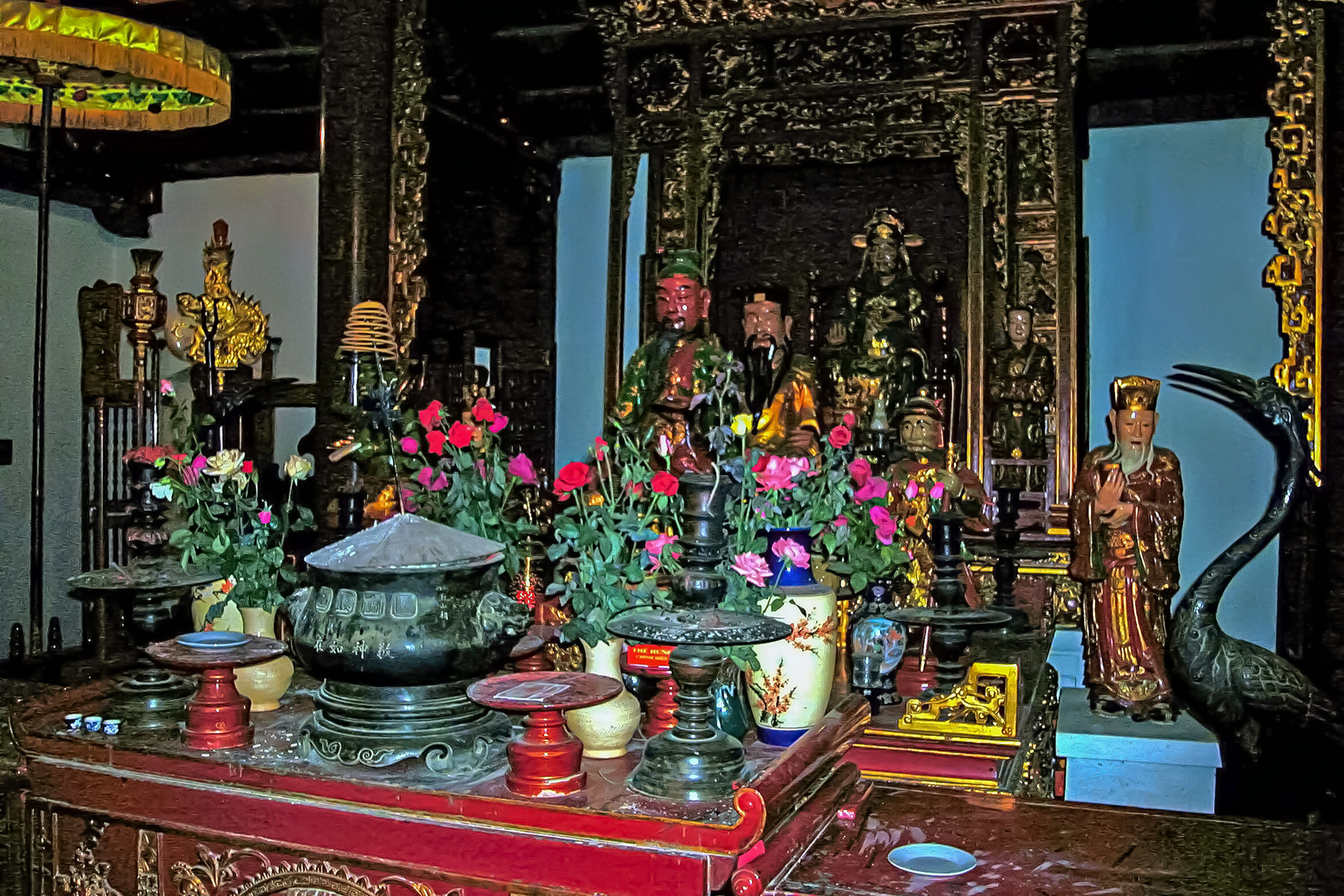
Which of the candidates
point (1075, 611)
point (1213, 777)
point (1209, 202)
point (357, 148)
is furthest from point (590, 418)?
point (1213, 777)

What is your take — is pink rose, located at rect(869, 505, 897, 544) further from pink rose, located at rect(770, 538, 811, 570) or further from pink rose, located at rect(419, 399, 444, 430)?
pink rose, located at rect(419, 399, 444, 430)

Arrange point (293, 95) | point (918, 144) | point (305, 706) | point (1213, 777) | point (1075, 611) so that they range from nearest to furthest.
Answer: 1. point (305, 706)
2. point (1213, 777)
3. point (1075, 611)
4. point (918, 144)
5. point (293, 95)

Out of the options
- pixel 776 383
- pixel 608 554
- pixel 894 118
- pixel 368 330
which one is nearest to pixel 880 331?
pixel 776 383

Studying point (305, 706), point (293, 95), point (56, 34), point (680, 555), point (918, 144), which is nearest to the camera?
point (680, 555)

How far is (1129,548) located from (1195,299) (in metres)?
1.77

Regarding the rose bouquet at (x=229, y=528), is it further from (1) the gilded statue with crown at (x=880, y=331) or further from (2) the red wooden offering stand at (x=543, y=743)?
(1) the gilded statue with crown at (x=880, y=331)

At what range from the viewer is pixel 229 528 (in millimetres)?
2266

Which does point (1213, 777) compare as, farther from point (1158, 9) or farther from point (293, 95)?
point (293, 95)

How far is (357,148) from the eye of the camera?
4.62 meters

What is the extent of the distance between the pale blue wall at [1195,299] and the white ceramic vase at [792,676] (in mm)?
3754

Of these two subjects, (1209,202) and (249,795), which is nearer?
(249,795)

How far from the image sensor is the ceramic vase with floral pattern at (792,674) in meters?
1.80

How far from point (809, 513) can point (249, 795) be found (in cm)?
101

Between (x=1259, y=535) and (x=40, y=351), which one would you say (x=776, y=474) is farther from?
(x=40, y=351)
